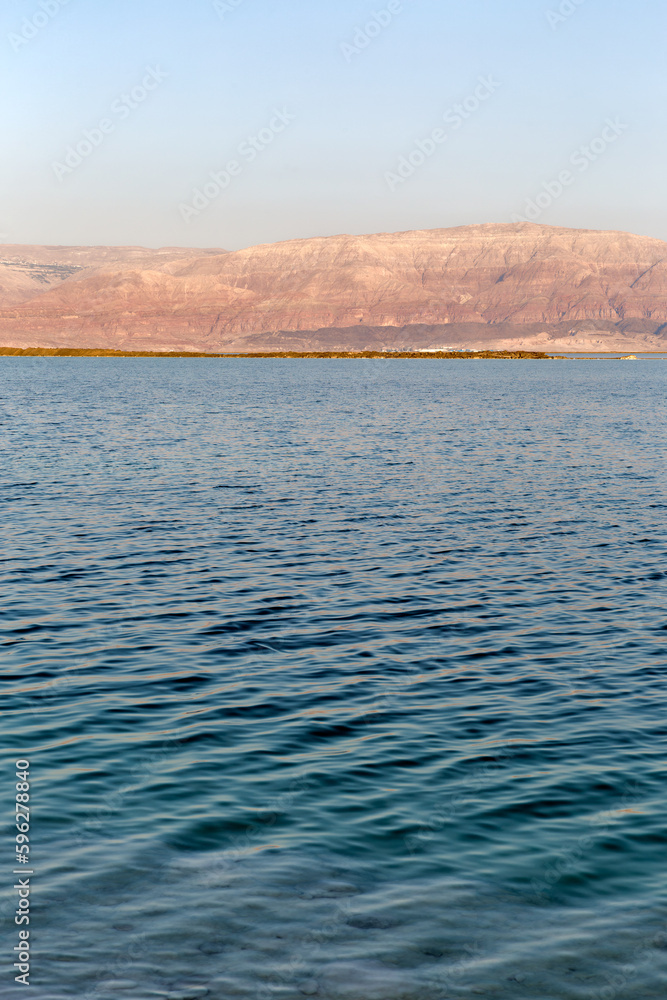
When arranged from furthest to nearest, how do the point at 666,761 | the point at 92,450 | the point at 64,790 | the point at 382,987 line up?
the point at 92,450 → the point at 666,761 → the point at 64,790 → the point at 382,987

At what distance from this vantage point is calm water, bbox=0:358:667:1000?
10.8 metres

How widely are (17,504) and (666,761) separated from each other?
105 feet

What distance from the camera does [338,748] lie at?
54.0 ft

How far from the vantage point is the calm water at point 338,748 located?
10805mm

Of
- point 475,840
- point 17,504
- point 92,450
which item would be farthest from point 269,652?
point 92,450

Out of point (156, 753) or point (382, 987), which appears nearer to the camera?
point (382, 987)

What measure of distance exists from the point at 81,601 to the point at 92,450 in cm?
4008

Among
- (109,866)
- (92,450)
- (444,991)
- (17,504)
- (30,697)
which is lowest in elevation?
(444,991)

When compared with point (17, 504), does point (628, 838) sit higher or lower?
lower

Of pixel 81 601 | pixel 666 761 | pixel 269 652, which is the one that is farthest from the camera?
pixel 81 601

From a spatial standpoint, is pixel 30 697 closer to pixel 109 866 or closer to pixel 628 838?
pixel 109 866

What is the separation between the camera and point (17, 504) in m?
41.9

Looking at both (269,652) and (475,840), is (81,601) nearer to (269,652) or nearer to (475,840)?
(269,652)

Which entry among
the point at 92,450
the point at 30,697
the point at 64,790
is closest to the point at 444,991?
the point at 64,790
